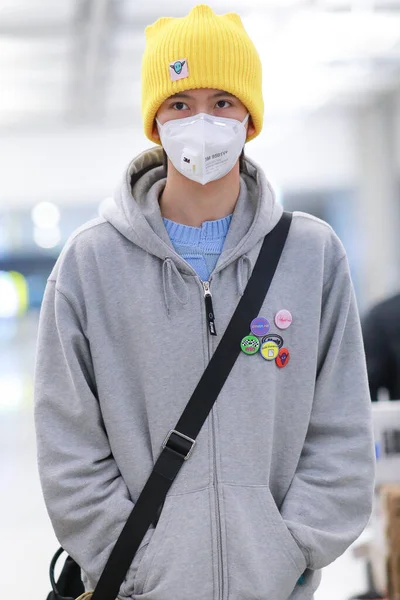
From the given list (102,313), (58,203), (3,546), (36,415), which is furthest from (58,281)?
(58,203)

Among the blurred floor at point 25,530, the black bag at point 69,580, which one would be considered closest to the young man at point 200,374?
the black bag at point 69,580

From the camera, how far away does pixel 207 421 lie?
62.7 inches

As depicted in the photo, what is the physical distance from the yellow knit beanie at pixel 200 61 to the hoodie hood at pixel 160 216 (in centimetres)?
12

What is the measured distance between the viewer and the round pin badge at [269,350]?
5.35ft

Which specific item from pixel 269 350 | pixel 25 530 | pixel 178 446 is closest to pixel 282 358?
pixel 269 350

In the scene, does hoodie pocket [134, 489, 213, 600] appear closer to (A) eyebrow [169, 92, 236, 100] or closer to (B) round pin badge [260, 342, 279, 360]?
(B) round pin badge [260, 342, 279, 360]

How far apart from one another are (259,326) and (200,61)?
563 millimetres

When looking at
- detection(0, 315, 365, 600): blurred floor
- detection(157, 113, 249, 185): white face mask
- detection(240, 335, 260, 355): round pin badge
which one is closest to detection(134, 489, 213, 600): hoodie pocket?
detection(240, 335, 260, 355): round pin badge

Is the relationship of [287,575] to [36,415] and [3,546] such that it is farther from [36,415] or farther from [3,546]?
[3,546]

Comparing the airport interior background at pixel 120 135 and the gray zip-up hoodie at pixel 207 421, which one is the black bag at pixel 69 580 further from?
the airport interior background at pixel 120 135

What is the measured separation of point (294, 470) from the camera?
5.46ft

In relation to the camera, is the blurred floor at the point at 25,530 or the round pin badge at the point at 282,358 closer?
the round pin badge at the point at 282,358

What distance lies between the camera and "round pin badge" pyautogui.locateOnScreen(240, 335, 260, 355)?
1.62 m

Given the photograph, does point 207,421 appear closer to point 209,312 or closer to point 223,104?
point 209,312
